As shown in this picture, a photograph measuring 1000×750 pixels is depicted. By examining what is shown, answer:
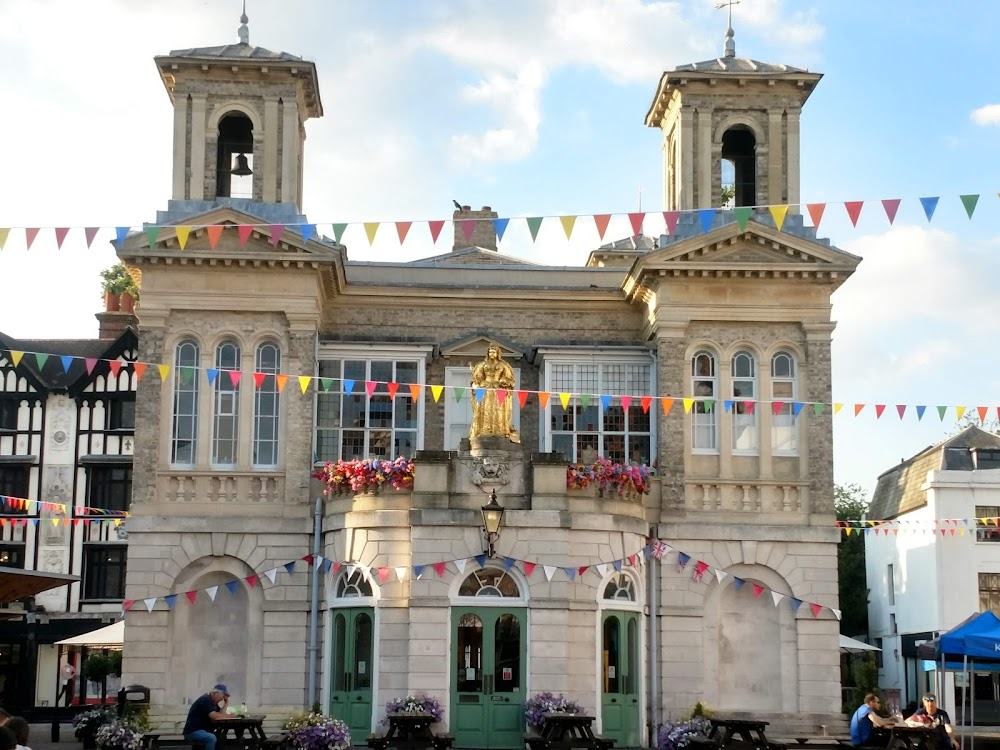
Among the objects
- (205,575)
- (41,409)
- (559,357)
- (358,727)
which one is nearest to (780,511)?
(559,357)

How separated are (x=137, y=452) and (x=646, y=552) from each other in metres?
9.97

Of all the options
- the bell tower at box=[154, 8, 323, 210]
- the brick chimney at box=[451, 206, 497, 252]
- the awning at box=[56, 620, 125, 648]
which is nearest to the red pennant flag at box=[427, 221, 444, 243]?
the bell tower at box=[154, 8, 323, 210]

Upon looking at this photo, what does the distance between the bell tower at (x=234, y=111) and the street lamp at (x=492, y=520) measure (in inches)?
325

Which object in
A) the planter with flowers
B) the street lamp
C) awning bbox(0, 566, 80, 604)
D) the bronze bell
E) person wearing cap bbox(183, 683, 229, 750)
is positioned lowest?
the planter with flowers

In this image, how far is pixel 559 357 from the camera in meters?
30.1

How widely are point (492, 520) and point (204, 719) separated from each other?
21.7ft

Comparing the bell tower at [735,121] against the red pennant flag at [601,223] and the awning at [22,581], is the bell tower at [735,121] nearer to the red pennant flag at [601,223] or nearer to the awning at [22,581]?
the red pennant flag at [601,223]

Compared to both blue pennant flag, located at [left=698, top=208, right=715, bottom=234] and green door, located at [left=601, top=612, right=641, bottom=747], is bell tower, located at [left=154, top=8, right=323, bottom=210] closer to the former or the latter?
blue pennant flag, located at [left=698, top=208, right=715, bottom=234]

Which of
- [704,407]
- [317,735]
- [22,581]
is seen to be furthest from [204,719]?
[704,407]

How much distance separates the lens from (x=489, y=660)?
25625 millimetres

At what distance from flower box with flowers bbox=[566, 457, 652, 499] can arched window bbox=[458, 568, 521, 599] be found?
2.00 metres

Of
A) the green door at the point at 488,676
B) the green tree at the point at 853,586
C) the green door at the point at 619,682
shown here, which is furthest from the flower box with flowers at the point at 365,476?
the green tree at the point at 853,586

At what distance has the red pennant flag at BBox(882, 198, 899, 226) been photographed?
65.4ft

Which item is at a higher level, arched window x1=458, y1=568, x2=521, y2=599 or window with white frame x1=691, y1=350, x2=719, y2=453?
window with white frame x1=691, y1=350, x2=719, y2=453
